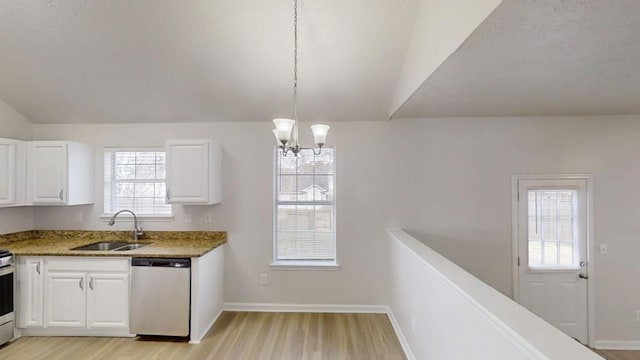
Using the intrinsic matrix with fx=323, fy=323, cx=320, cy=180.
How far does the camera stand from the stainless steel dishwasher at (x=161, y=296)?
10.7 ft

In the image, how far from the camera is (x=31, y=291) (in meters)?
3.34

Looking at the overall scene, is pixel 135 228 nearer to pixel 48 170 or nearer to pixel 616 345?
pixel 48 170

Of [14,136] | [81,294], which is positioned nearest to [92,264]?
[81,294]

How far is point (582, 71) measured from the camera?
2412 millimetres

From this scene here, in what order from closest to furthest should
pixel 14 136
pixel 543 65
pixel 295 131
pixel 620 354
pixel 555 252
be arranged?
pixel 543 65
pixel 295 131
pixel 620 354
pixel 555 252
pixel 14 136

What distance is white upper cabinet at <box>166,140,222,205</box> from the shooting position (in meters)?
3.73

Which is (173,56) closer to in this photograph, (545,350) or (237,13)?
(237,13)

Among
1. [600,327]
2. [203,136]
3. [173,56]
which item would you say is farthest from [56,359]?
[600,327]

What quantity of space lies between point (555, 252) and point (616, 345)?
120 centimetres

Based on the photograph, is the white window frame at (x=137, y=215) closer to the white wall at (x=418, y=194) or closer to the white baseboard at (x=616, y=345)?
the white wall at (x=418, y=194)

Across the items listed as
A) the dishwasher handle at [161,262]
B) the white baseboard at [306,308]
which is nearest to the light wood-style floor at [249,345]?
the white baseboard at [306,308]

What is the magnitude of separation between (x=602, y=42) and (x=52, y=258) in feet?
16.1

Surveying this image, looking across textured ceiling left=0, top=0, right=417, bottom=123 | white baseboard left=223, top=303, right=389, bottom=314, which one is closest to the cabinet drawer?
white baseboard left=223, top=303, right=389, bottom=314

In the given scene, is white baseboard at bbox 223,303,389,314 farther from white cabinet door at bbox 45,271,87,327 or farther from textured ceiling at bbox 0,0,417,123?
textured ceiling at bbox 0,0,417,123
